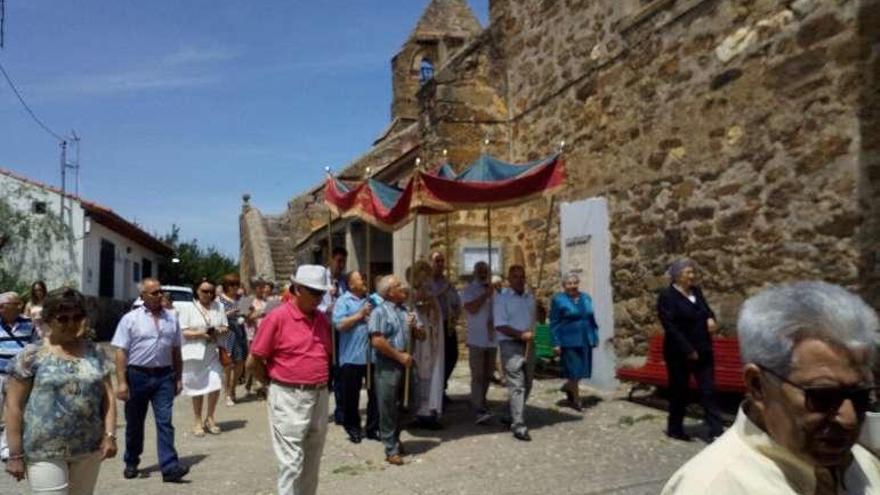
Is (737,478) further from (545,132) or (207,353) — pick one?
(545,132)

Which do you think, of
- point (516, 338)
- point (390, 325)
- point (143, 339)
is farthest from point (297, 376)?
point (516, 338)

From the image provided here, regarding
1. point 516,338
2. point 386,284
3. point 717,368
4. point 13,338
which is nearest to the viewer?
point 13,338

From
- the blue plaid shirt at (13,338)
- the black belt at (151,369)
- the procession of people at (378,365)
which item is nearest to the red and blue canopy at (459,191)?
the procession of people at (378,365)

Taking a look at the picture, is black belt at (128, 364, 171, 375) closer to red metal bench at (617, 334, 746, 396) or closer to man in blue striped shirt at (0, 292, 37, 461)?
man in blue striped shirt at (0, 292, 37, 461)

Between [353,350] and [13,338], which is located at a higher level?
[13,338]

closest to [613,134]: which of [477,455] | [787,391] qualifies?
[477,455]

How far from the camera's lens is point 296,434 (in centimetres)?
509

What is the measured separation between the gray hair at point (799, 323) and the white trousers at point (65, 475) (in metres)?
3.62

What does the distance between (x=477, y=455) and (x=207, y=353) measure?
10.6 ft

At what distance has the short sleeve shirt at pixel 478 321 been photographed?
8.57 m

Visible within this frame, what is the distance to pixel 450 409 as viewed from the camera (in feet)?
31.3

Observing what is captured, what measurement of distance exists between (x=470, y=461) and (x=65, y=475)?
11.9 ft

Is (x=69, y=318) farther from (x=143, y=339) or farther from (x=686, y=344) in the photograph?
(x=686, y=344)

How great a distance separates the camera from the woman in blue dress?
9023mm
